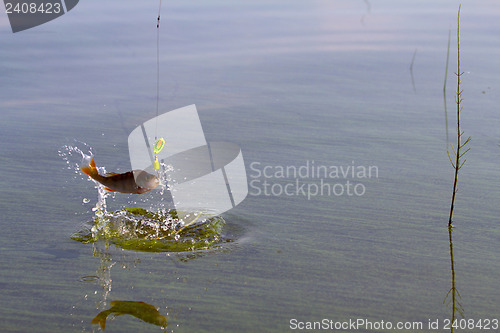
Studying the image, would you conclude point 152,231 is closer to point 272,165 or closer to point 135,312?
point 135,312

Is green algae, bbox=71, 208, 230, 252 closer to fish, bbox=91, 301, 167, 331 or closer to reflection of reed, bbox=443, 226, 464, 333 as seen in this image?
fish, bbox=91, 301, 167, 331

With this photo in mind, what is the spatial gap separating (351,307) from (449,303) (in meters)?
0.41

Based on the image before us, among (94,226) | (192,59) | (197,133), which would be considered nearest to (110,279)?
(94,226)

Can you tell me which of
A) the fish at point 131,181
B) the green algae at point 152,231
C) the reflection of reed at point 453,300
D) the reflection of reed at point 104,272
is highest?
the fish at point 131,181

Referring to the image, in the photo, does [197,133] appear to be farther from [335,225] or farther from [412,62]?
[412,62]

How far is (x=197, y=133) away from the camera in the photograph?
207 inches

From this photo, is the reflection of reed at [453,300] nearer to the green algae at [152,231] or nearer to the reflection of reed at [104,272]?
the green algae at [152,231]

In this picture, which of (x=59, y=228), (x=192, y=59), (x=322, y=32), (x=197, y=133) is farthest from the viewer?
(x=322, y=32)

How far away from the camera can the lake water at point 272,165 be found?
3066 millimetres

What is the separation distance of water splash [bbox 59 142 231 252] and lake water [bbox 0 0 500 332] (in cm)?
8

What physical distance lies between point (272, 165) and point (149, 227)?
1.07m

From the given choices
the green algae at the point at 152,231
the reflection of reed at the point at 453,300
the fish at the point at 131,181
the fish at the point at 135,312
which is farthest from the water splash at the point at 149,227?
the reflection of reed at the point at 453,300

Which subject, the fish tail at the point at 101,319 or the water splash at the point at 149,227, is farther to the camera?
the water splash at the point at 149,227

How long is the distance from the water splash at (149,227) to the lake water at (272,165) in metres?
0.08
